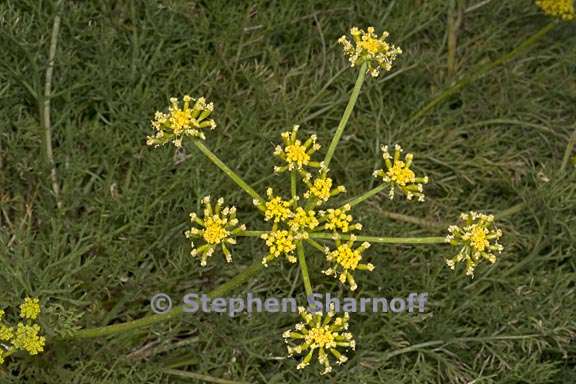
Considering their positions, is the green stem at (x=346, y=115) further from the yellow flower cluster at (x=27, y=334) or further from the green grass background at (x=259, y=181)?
the yellow flower cluster at (x=27, y=334)

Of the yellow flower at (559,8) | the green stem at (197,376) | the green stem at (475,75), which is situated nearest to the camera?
the green stem at (197,376)

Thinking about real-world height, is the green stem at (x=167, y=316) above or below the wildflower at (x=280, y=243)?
below

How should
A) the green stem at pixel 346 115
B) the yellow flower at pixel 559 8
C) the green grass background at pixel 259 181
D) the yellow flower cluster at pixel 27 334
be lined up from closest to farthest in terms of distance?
the green stem at pixel 346 115
the yellow flower cluster at pixel 27 334
the green grass background at pixel 259 181
the yellow flower at pixel 559 8

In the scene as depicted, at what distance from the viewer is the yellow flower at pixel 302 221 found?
3314 millimetres

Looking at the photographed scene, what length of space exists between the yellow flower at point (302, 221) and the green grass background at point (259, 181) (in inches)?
54.5

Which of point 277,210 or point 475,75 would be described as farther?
point 475,75

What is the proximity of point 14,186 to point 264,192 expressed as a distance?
1.51 meters

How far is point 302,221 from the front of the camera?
3322 mm

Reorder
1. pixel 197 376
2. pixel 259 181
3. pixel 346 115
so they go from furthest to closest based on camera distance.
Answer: pixel 259 181
pixel 197 376
pixel 346 115

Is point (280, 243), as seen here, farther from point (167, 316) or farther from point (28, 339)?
point (28, 339)

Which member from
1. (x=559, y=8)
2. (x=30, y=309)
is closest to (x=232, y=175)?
(x=30, y=309)

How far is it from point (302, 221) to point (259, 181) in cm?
152

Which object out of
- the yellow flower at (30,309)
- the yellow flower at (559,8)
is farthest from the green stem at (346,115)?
the yellow flower at (559,8)

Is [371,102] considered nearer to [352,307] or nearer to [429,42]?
[429,42]
